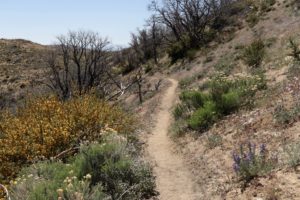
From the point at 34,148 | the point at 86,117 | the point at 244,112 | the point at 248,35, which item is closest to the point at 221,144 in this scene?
the point at 244,112

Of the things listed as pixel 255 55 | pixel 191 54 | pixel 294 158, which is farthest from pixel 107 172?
pixel 191 54

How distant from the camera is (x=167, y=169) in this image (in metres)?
10.9

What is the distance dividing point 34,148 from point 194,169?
138 inches

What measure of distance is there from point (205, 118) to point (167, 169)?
11.6 ft

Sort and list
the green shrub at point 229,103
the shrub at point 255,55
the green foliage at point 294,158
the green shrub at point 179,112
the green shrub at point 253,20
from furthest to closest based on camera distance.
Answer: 1. the green shrub at point 253,20
2. the shrub at point 255,55
3. the green shrub at point 179,112
4. the green shrub at point 229,103
5. the green foliage at point 294,158

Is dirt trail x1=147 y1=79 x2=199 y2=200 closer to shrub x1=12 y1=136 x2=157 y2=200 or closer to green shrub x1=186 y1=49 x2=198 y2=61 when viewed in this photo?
shrub x1=12 y1=136 x2=157 y2=200

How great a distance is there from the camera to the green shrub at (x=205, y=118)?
13898 mm

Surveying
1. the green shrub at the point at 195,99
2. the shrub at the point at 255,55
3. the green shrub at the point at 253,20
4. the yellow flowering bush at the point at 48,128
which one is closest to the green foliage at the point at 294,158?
the yellow flowering bush at the point at 48,128

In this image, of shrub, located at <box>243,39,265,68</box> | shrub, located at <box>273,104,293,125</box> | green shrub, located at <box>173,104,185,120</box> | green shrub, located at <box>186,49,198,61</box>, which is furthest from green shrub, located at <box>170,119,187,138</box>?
green shrub, located at <box>186,49,198,61</box>

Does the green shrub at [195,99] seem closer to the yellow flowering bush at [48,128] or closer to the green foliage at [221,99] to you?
the green foliage at [221,99]

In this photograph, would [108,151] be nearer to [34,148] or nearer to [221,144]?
[34,148]

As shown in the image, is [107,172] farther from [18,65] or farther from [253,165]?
[18,65]

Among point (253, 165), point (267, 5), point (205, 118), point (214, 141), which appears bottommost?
point (214, 141)

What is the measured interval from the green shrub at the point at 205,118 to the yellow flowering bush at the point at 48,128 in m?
2.34
